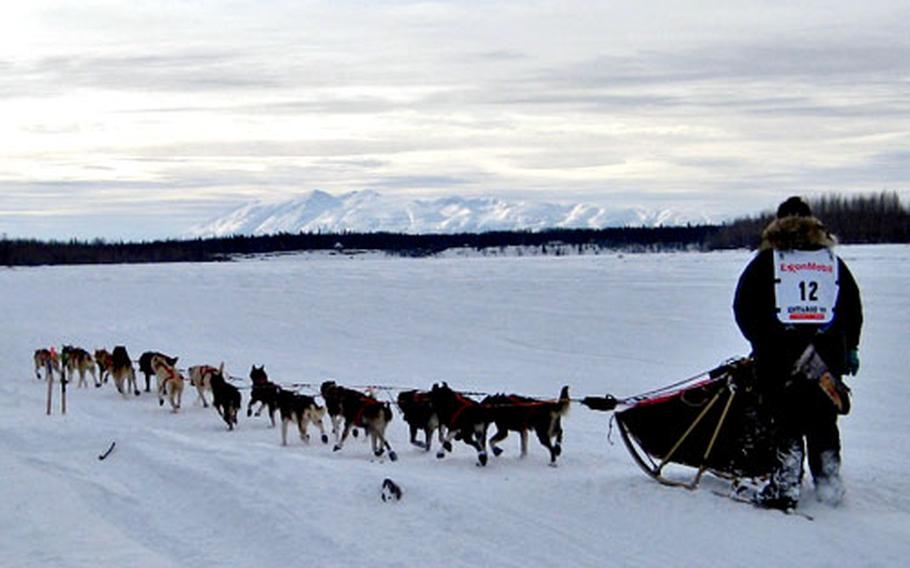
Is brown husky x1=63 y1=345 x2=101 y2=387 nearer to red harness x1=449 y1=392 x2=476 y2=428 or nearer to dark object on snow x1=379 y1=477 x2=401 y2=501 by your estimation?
red harness x1=449 y1=392 x2=476 y2=428

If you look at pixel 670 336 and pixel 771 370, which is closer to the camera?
pixel 771 370

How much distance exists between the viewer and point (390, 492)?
6.40 meters

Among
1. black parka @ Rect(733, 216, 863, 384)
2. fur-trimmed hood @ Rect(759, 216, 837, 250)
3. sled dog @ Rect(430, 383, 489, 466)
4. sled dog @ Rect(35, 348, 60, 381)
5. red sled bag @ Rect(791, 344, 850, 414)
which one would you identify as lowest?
sled dog @ Rect(35, 348, 60, 381)

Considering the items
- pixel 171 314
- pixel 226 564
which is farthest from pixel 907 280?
pixel 226 564

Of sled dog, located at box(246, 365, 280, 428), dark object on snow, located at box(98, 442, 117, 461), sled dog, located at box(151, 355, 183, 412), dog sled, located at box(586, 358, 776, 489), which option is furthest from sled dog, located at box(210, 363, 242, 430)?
dog sled, located at box(586, 358, 776, 489)

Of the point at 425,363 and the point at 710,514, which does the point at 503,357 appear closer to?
the point at 425,363

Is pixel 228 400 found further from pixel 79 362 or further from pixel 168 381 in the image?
pixel 79 362

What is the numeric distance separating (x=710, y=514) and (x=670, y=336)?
548 inches

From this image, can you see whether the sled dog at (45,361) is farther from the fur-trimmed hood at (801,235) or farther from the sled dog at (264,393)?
the fur-trimmed hood at (801,235)

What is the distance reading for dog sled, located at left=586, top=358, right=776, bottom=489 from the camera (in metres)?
6.35

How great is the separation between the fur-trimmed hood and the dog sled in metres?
0.76

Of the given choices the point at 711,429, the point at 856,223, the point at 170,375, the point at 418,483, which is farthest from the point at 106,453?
the point at 856,223

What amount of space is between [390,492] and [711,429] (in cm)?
204

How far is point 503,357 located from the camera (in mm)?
17734
